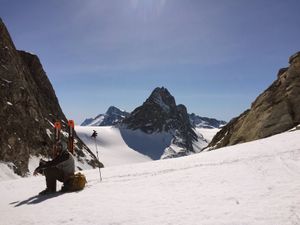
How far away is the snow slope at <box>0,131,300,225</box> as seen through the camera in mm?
7645

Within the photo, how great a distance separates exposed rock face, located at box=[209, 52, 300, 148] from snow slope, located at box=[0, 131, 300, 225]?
2024 cm

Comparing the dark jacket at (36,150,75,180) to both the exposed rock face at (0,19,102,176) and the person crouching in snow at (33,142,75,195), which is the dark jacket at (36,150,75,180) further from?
the exposed rock face at (0,19,102,176)

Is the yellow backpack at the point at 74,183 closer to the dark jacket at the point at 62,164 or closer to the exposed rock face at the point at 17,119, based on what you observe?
the dark jacket at the point at 62,164

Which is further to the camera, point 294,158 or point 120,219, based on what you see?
point 294,158

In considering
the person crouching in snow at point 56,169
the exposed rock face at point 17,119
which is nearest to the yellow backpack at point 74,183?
the person crouching in snow at point 56,169

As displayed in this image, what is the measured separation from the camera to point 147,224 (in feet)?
24.5

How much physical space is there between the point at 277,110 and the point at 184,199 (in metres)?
29.1

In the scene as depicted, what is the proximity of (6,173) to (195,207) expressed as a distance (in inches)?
2499

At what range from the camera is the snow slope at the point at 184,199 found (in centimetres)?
764

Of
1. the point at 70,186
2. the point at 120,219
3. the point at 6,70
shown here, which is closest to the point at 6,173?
the point at 6,70

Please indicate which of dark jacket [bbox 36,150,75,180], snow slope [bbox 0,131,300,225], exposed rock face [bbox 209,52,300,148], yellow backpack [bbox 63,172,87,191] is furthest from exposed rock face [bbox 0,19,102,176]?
snow slope [bbox 0,131,300,225]

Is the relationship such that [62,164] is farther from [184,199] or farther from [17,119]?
[17,119]

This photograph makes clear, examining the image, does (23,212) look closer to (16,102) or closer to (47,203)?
(47,203)

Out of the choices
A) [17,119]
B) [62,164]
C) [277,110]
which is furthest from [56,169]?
[17,119]
